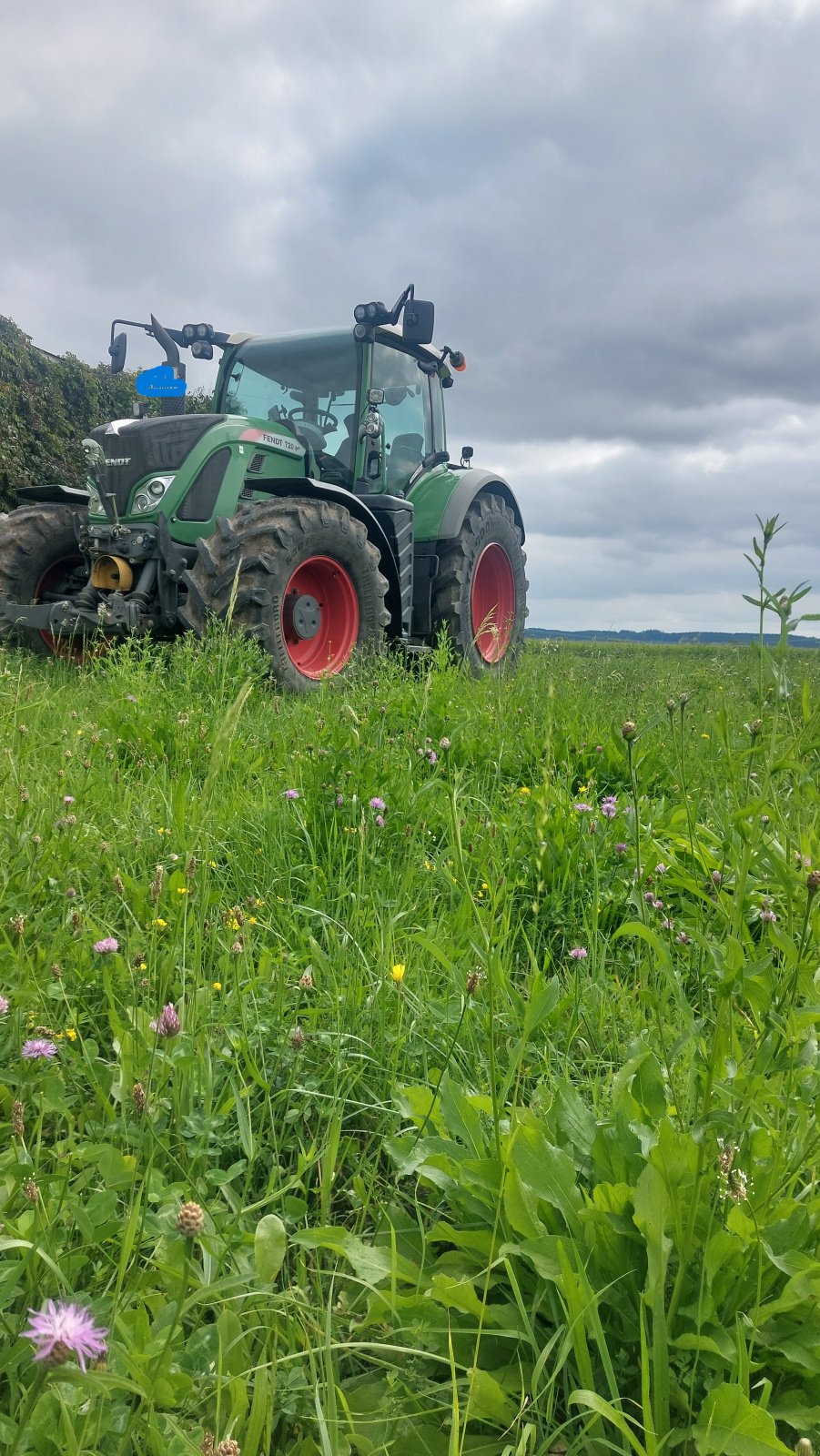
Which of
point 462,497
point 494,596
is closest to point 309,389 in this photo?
point 462,497

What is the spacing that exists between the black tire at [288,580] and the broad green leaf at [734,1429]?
13.7 feet

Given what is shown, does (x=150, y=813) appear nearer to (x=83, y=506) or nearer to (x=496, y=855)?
(x=496, y=855)

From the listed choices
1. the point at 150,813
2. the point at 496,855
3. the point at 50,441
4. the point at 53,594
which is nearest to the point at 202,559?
the point at 53,594

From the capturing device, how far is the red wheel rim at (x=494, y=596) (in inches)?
328

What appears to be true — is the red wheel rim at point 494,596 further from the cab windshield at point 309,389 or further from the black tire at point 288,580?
the black tire at point 288,580

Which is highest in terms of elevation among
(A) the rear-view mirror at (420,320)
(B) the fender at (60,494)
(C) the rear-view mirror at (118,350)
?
(A) the rear-view mirror at (420,320)

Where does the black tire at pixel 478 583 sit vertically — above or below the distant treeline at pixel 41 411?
below

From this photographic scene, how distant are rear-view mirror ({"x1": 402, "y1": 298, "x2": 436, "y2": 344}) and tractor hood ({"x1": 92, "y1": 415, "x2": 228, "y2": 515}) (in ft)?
5.80

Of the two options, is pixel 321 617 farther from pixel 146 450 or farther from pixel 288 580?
pixel 146 450

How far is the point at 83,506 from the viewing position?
6859 mm

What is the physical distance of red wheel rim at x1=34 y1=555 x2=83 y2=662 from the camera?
256 inches

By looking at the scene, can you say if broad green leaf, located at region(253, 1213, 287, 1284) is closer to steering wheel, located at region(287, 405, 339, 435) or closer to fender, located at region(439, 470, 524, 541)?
steering wheel, located at region(287, 405, 339, 435)

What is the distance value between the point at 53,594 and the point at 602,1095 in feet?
19.4

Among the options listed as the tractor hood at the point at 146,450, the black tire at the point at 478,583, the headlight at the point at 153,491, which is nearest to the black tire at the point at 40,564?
the tractor hood at the point at 146,450
